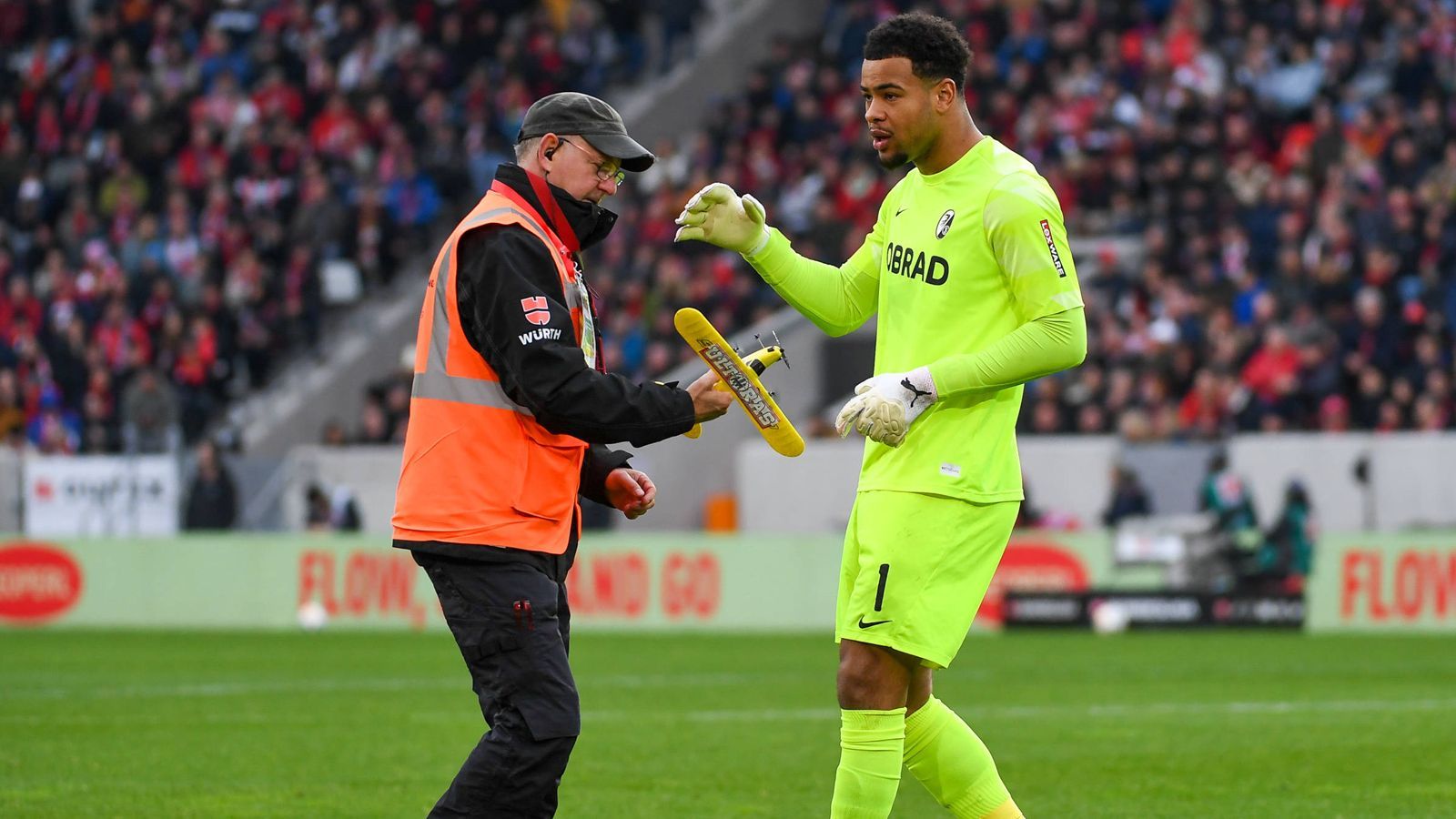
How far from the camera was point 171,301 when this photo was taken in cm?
2906

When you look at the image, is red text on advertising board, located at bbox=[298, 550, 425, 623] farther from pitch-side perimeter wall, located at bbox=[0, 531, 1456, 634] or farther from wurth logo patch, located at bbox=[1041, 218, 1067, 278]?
wurth logo patch, located at bbox=[1041, 218, 1067, 278]

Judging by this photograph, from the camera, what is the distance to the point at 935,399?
6.12 metres

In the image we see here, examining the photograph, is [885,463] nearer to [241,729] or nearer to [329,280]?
[241,729]

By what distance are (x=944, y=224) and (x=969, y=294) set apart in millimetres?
216

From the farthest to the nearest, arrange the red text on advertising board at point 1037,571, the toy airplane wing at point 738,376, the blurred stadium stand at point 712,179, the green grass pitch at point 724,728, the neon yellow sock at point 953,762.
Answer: the blurred stadium stand at point 712,179
the red text on advertising board at point 1037,571
the green grass pitch at point 724,728
the neon yellow sock at point 953,762
the toy airplane wing at point 738,376

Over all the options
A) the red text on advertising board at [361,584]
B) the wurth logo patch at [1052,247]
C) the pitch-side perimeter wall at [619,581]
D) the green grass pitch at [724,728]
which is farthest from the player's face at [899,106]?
the red text on advertising board at [361,584]

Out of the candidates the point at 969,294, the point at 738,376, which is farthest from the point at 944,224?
the point at 738,376

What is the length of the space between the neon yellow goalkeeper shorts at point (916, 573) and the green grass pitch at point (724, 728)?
8.56 feet

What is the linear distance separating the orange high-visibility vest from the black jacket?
4cm

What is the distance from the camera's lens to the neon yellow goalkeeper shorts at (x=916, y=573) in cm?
618

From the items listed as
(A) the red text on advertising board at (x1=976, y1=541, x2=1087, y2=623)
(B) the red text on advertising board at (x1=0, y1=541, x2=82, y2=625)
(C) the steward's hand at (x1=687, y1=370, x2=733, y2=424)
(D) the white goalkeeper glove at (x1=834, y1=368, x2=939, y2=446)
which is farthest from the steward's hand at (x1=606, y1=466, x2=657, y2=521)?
(B) the red text on advertising board at (x1=0, y1=541, x2=82, y2=625)

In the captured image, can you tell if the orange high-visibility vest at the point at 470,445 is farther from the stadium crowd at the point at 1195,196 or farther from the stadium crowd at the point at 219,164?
the stadium crowd at the point at 219,164

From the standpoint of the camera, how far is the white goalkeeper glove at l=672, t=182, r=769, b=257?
6777 millimetres

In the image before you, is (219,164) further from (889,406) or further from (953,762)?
(889,406)
